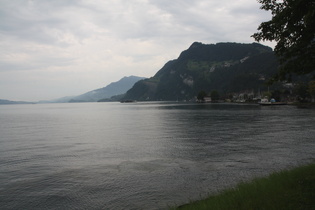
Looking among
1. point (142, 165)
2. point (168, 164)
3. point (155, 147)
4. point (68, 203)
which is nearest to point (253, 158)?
point (168, 164)

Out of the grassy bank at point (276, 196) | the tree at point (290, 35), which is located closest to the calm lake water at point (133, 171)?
the grassy bank at point (276, 196)

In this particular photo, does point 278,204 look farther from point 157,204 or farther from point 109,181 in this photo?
point 109,181

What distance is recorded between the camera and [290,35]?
1788cm

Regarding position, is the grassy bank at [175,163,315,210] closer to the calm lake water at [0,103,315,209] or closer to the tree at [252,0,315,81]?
the calm lake water at [0,103,315,209]

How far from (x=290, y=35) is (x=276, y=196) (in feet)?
37.6

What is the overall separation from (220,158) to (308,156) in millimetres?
10219

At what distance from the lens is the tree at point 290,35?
15.3 metres

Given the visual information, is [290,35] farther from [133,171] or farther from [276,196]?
[133,171]

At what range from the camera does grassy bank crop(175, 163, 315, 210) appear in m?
12.1

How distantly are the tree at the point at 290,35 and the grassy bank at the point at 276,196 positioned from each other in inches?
290

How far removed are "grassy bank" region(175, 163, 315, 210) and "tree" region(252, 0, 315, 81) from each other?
736cm

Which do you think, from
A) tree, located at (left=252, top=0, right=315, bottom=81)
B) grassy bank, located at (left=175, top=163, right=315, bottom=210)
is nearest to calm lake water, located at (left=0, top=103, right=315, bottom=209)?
grassy bank, located at (left=175, top=163, right=315, bottom=210)

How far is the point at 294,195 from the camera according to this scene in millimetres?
13055

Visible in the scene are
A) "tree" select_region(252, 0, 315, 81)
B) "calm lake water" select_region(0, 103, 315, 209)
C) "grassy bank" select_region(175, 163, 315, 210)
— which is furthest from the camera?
"calm lake water" select_region(0, 103, 315, 209)
